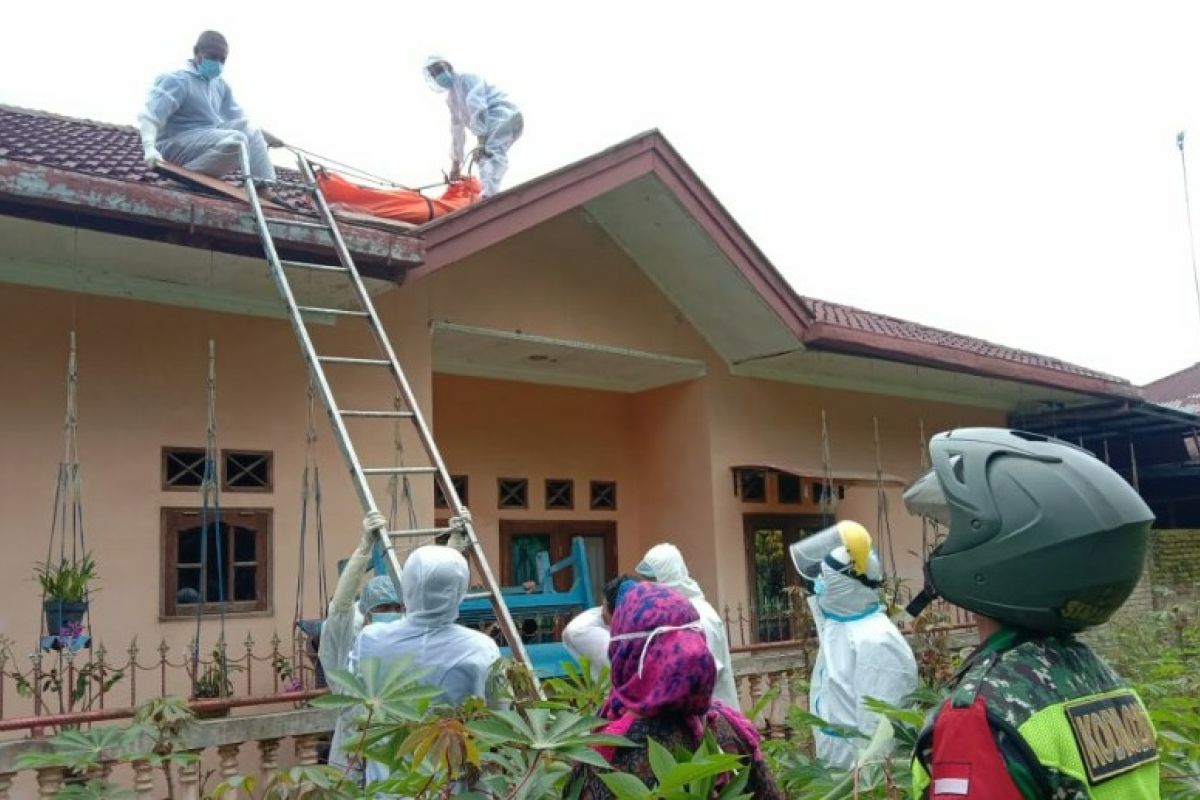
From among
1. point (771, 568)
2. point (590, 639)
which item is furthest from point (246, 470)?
point (771, 568)

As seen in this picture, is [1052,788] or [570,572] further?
[570,572]

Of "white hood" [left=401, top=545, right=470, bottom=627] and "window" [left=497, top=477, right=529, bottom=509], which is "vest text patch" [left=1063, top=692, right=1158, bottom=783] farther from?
"window" [left=497, top=477, right=529, bottom=509]

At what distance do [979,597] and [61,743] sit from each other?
2.57m

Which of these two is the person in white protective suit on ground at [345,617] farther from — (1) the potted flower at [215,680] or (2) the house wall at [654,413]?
(2) the house wall at [654,413]

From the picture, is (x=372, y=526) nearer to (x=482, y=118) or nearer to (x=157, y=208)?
(x=157, y=208)

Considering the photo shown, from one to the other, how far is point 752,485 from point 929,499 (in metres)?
7.65

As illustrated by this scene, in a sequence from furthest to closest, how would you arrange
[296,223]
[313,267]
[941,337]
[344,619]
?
[941,337] < [296,223] < [313,267] < [344,619]

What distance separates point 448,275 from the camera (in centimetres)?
730

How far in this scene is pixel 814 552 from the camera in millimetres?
4363

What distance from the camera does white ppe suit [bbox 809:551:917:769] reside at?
3.64 m

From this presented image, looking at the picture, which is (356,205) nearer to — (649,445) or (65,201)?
(65,201)

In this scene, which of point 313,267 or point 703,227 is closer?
point 313,267

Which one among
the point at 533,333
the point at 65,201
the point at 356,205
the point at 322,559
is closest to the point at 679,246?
the point at 533,333

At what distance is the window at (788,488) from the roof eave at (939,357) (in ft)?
4.51
